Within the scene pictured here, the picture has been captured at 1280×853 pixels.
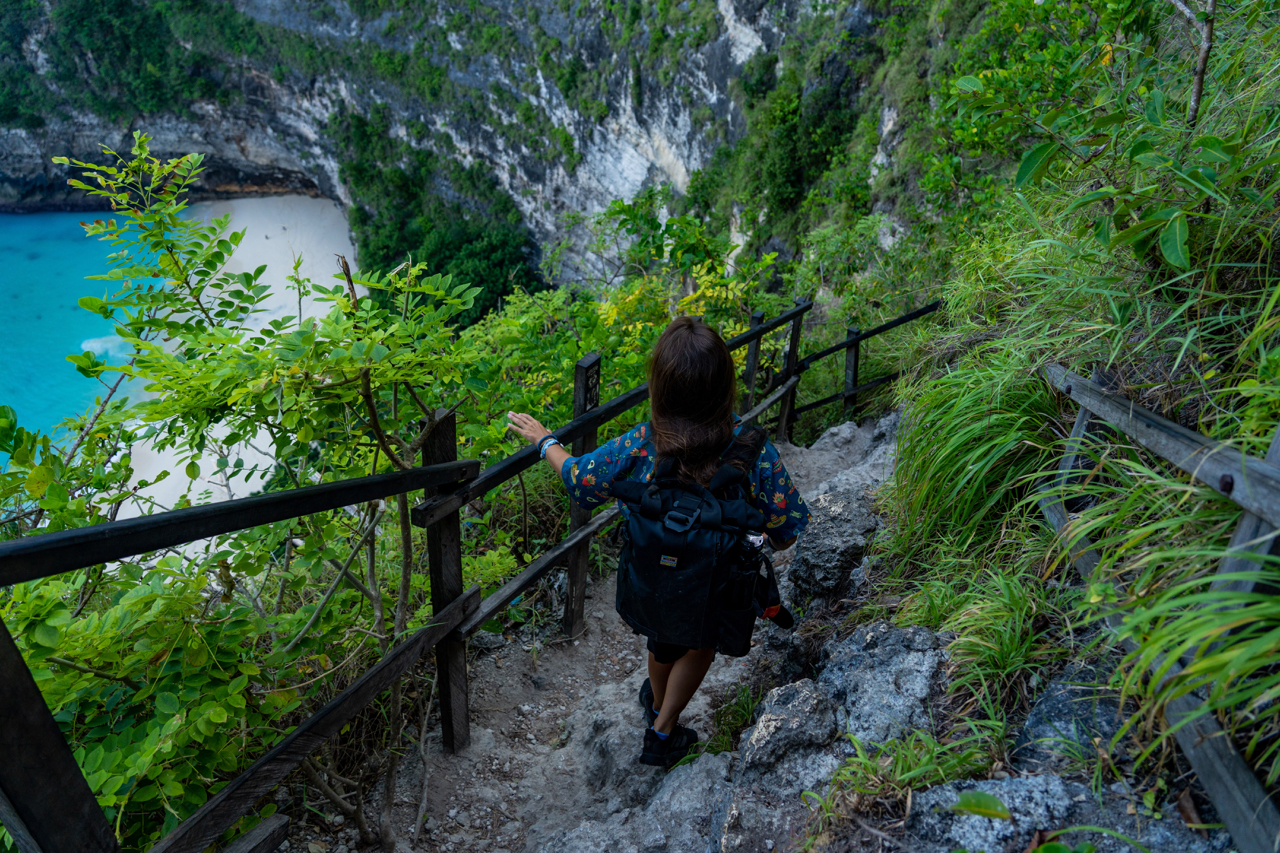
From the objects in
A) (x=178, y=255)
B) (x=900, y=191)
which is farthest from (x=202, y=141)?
(x=178, y=255)

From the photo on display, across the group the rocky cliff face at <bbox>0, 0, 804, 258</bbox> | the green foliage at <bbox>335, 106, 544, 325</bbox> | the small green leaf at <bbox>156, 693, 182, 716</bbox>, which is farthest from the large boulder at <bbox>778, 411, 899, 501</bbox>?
the green foliage at <bbox>335, 106, 544, 325</bbox>

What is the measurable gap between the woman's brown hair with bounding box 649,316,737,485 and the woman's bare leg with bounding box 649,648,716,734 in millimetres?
625

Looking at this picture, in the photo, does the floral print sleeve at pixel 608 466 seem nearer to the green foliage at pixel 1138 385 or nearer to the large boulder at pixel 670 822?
the large boulder at pixel 670 822

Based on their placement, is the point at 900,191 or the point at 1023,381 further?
the point at 900,191

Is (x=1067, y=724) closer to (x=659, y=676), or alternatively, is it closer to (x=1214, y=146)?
(x=659, y=676)

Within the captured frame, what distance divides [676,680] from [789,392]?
3136mm

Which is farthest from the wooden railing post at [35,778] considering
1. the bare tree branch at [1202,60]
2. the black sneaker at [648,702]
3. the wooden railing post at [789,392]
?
the wooden railing post at [789,392]

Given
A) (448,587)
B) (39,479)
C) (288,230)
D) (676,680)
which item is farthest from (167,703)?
(288,230)

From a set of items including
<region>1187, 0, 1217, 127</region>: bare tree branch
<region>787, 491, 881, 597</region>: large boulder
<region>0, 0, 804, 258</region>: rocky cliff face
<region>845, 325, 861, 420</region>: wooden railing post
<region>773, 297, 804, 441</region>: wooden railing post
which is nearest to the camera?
<region>1187, 0, 1217, 127</region>: bare tree branch

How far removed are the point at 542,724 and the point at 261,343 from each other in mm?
1788

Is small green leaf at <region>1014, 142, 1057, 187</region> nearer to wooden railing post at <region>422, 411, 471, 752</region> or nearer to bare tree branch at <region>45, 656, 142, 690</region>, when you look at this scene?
wooden railing post at <region>422, 411, 471, 752</region>

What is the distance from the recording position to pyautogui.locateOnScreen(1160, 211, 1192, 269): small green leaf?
1481mm

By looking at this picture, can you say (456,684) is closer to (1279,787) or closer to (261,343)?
(261,343)

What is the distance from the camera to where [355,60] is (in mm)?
26781
